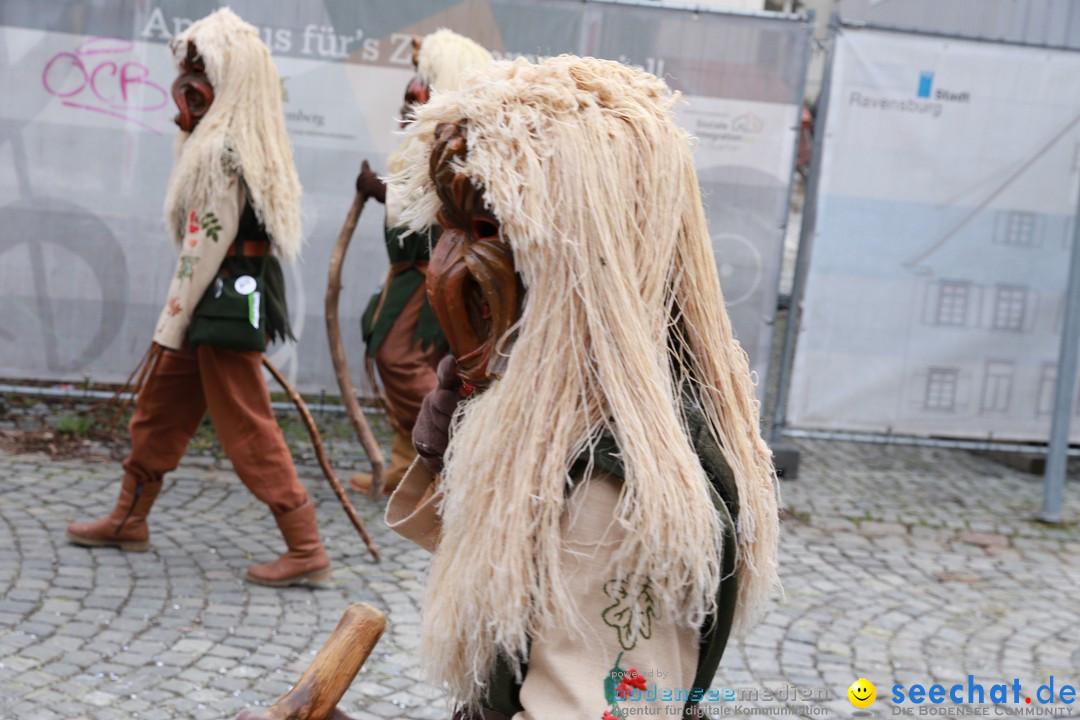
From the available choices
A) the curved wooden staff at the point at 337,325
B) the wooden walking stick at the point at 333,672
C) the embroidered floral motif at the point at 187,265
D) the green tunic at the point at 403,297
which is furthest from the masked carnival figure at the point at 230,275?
the wooden walking stick at the point at 333,672

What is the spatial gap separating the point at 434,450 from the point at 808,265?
200 inches

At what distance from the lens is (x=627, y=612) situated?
1396mm

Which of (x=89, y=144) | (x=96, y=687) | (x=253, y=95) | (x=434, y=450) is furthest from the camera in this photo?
(x=89, y=144)

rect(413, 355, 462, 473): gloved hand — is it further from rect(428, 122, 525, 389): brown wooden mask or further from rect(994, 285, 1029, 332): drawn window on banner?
rect(994, 285, 1029, 332): drawn window on banner

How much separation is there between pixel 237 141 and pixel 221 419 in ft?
3.28

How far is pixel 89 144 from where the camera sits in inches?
244

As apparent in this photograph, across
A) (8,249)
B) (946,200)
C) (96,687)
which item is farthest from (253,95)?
(946,200)

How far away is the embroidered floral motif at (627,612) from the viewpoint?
1389mm

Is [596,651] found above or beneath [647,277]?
beneath

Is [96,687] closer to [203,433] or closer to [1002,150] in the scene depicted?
[203,433]

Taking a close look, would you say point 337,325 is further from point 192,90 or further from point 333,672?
point 333,672

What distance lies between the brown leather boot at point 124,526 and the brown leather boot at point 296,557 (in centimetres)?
51

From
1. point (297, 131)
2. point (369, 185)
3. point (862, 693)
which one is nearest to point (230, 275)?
point (369, 185)

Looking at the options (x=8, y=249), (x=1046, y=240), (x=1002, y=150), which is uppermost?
(x=1002, y=150)
